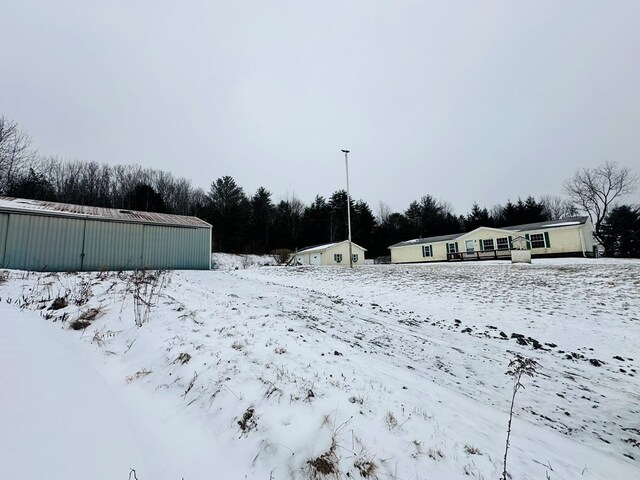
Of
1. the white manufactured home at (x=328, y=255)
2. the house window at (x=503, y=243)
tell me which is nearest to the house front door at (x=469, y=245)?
the house window at (x=503, y=243)

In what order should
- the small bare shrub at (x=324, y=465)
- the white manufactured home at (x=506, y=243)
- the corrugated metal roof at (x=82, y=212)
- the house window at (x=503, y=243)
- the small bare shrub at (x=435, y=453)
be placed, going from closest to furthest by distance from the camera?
the small bare shrub at (x=324, y=465) → the small bare shrub at (x=435, y=453) → the corrugated metal roof at (x=82, y=212) → the white manufactured home at (x=506, y=243) → the house window at (x=503, y=243)

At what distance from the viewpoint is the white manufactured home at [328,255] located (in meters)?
36.8

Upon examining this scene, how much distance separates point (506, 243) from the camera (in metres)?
31.1

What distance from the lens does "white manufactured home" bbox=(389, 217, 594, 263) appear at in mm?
26625

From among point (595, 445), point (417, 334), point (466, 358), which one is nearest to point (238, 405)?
point (595, 445)

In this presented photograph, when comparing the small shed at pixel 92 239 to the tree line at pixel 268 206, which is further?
the tree line at pixel 268 206

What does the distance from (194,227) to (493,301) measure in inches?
738

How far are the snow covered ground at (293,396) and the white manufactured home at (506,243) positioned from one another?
79.2 ft

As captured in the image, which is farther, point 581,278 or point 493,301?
point 581,278

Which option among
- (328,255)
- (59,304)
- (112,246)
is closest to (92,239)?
(112,246)

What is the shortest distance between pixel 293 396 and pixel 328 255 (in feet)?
111

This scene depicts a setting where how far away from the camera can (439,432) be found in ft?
9.41

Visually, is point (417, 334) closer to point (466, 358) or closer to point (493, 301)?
point (466, 358)

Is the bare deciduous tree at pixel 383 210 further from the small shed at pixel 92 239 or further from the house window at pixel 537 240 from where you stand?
the small shed at pixel 92 239
